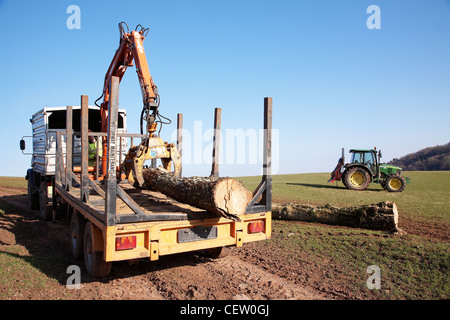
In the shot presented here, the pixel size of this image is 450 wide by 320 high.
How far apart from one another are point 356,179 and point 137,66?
50.6 ft

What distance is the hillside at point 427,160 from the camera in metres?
56.9

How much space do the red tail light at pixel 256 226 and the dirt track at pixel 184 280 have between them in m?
0.66

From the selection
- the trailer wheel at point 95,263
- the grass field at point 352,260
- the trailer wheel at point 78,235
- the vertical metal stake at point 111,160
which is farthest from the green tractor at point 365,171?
the vertical metal stake at point 111,160

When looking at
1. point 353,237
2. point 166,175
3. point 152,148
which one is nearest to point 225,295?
point 166,175

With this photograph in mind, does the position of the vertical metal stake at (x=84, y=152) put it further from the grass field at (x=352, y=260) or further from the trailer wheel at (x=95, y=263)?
the grass field at (x=352, y=260)

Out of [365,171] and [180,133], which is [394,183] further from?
[180,133]

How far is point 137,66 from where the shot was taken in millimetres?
7207

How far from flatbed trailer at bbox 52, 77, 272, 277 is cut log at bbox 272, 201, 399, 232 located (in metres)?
3.90

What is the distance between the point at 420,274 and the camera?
16.4ft

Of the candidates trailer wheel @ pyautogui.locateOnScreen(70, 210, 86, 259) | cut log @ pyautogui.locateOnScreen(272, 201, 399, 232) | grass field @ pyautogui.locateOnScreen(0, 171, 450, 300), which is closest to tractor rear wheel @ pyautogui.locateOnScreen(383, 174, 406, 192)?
grass field @ pyautogui.locateOnScreen(0, 171, 450, 300)

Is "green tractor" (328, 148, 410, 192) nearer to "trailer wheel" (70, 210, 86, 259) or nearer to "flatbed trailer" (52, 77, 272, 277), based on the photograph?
"flatbed trailer" (52, 77, 272, 277)
